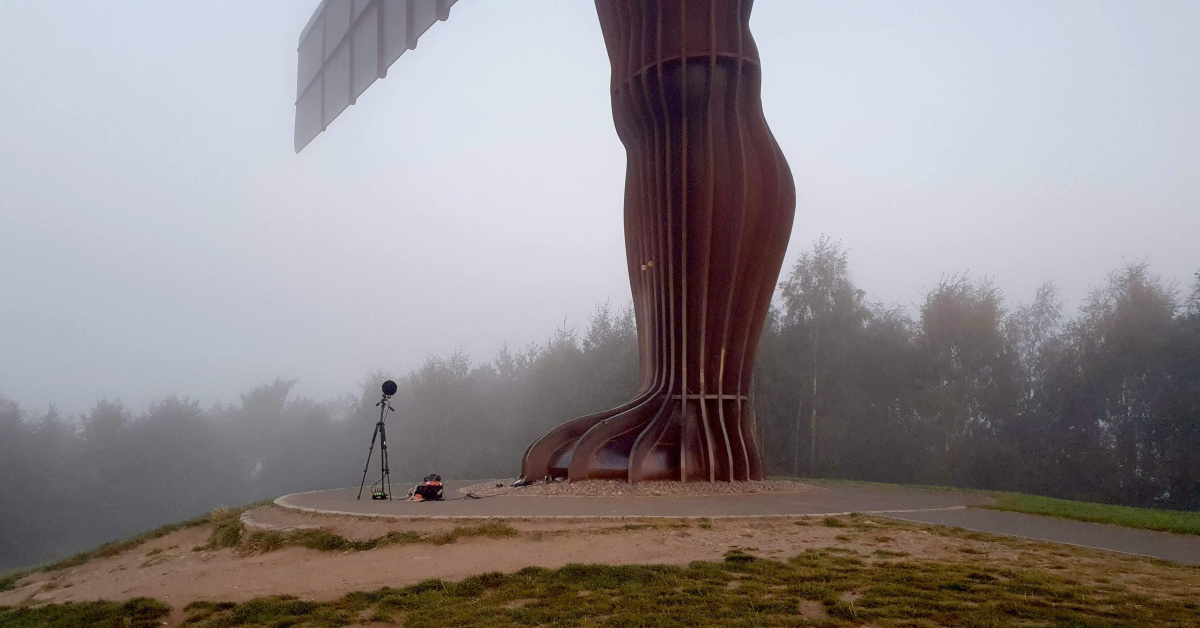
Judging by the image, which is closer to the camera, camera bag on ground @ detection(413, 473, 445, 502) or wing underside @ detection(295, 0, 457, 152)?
wing underside @ detection(295, 0, 457, 152)

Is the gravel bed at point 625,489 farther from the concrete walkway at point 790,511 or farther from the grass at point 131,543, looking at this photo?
the grass at point 131,543

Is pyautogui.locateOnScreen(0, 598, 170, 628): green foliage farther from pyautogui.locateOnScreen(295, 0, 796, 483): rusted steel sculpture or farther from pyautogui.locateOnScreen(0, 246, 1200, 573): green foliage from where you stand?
pyautogui.locateOnScreen(295, 0, 796, 483): rusted steel sculpture

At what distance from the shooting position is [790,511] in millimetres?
7594

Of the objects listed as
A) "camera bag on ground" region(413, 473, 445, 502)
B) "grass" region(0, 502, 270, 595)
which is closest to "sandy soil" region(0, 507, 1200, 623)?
"grass" region(0, 502, 270, 595)

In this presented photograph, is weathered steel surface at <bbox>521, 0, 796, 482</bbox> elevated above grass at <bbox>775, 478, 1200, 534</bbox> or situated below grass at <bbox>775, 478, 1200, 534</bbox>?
above

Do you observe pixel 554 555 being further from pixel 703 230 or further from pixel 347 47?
pixel 703 230

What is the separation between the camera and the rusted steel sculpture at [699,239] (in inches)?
428

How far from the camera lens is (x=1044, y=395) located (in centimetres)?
1722

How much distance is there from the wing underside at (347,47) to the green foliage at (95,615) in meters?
4.40

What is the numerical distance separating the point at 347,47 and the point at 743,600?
597cm

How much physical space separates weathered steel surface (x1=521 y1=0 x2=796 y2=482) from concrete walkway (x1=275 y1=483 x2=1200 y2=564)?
5.50 ft

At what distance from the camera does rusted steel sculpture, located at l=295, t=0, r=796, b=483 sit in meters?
10.9

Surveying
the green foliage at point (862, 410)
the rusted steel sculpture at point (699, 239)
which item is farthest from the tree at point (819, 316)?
the rusted steel sculpture at point (699, 239)

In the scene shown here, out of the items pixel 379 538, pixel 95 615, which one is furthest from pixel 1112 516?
pixel 95 615
